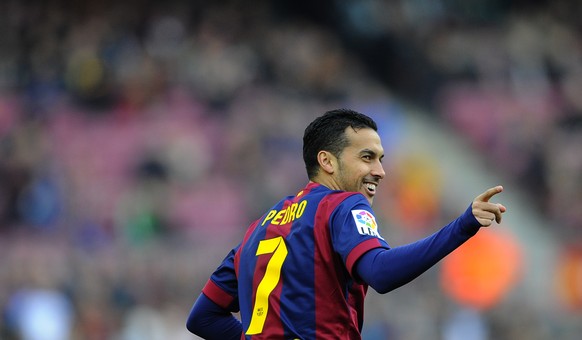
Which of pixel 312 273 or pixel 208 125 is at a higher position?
pixel 208 125

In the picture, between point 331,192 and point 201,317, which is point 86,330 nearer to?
point 201,317

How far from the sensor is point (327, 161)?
16.2ft

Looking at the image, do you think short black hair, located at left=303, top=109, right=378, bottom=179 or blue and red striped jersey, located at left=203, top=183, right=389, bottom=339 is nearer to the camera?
blue and red striped jersey, located at left=203, top=183, right=389, bottom=339

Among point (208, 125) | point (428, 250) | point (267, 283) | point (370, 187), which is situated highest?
point (208, 125)

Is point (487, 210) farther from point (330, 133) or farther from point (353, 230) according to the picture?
point (330, 133)

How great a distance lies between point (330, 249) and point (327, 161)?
477mm

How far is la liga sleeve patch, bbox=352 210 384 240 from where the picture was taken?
4473 mm

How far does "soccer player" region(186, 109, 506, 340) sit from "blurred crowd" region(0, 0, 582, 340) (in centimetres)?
783

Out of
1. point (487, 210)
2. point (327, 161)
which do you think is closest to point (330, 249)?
point (327, 161)

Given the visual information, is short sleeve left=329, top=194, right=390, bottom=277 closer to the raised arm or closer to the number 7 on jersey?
the raised arm

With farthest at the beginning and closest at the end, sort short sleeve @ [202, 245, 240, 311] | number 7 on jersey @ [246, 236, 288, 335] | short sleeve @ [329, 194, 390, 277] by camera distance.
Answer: short sleeve @ [202, 245, 240, 311] → number 7 on jersey @ [246, 236, 288, 335] → short sleeve @ [329, 194, 390, 277]

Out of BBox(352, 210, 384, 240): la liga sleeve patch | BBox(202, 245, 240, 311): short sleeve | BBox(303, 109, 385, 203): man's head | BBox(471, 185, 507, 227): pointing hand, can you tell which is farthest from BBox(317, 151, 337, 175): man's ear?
BBox(471, 185, 507, 227): pointing hand

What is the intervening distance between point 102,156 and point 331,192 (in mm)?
11640

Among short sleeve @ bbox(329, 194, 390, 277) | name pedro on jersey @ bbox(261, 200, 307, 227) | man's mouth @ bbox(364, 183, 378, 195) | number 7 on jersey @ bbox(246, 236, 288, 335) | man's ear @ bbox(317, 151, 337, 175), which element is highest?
man's ear @ bbox(317, 151, 337, 175)
